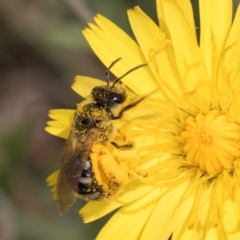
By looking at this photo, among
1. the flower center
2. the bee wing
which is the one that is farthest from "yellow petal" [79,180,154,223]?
the bee wing

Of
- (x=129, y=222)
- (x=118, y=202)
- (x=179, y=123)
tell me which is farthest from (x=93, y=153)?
(x=179, y=123)

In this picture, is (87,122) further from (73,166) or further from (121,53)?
(121,53)

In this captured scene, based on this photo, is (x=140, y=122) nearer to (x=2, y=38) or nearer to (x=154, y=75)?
(x=154, y=75)

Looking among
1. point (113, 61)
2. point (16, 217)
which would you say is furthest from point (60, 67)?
point (113, 61)

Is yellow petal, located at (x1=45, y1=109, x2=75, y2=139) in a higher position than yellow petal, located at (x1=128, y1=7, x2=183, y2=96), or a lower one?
lower

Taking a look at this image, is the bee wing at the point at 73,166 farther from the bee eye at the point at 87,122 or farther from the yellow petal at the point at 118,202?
the yellow petal at the point at 118,202

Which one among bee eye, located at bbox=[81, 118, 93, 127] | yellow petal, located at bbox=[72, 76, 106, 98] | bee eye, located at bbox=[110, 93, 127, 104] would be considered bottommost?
bee eye, located at bbox=[81, 118, 93, 127]

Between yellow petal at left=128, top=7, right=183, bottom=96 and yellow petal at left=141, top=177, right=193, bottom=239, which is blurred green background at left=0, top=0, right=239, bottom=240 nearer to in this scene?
yellow petal at left=128, top=7, right=183, bottom=96
